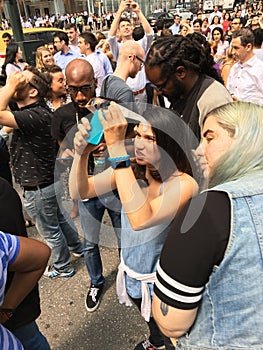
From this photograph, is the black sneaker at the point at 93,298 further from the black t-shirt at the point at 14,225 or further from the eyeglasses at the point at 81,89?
the eyeglasses at the point at 81,89

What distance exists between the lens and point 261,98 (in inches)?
130

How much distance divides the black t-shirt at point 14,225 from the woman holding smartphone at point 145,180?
0.33m

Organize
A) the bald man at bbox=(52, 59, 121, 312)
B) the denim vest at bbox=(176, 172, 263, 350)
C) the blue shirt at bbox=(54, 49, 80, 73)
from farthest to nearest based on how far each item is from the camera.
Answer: the blue shirt at bbox=(54, 49, 80, 73) → the bald man at bbox=(52, 59, 121, 312) → the denim vest at bbox=(176, 172, 263, 350)

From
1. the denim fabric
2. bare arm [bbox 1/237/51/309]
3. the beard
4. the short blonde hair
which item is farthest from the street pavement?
the short blonde hair

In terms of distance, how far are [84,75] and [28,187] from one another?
87cm

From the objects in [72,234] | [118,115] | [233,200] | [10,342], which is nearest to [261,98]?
[72,234]

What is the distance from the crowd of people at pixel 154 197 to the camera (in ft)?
2.56

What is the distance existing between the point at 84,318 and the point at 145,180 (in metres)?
1.23

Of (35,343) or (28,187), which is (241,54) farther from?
(35,343)

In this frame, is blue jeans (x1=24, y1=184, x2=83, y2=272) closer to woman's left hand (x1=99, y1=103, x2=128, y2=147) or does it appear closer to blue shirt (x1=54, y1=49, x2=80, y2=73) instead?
woman's left hand (x1=99, y1=103, x2=128, y2=147)

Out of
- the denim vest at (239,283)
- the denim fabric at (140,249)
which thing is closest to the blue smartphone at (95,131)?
the denim fabric at (140,249)

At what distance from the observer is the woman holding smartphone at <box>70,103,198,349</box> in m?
1.18

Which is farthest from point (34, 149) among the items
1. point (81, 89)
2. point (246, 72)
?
point (246, 72)

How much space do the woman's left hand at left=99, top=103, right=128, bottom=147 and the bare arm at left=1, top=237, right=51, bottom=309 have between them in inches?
18.8
